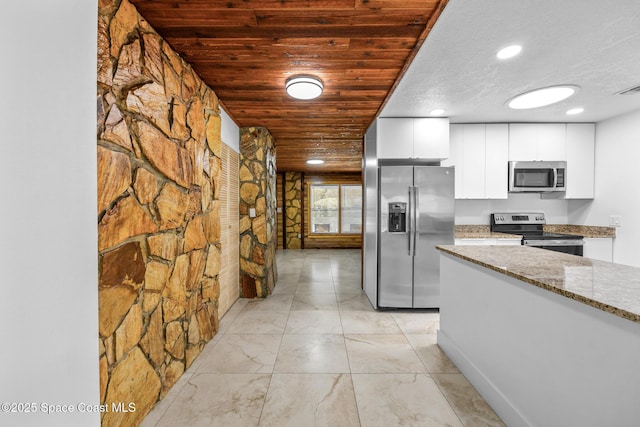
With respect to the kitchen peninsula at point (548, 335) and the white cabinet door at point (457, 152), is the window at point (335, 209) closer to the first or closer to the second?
the white cabinet door at point (457, 152)

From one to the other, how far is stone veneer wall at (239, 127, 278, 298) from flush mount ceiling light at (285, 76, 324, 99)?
1.45 metres

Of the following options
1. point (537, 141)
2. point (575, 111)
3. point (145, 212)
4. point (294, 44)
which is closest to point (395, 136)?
point (294, 44)

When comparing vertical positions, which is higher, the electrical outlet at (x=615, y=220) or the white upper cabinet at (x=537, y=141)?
the white upper cabinet at (x=537, y=141)

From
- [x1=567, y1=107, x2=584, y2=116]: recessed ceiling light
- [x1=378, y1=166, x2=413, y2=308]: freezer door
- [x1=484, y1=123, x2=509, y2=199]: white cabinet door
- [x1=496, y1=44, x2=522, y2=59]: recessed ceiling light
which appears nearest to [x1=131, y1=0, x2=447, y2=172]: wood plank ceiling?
[x1=496, y1=44, x2=522, y2=59]: recessed ceiling light

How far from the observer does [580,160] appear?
337 centimetres

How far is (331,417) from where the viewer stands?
1.56 metres

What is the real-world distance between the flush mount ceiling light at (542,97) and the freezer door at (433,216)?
2.79 feet

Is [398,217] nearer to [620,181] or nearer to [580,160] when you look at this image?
[580,160]

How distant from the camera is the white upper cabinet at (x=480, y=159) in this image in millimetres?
3365

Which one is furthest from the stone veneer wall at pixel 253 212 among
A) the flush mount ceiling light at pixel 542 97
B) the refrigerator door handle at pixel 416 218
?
the flush mount ceiling light at pixel 542 97
